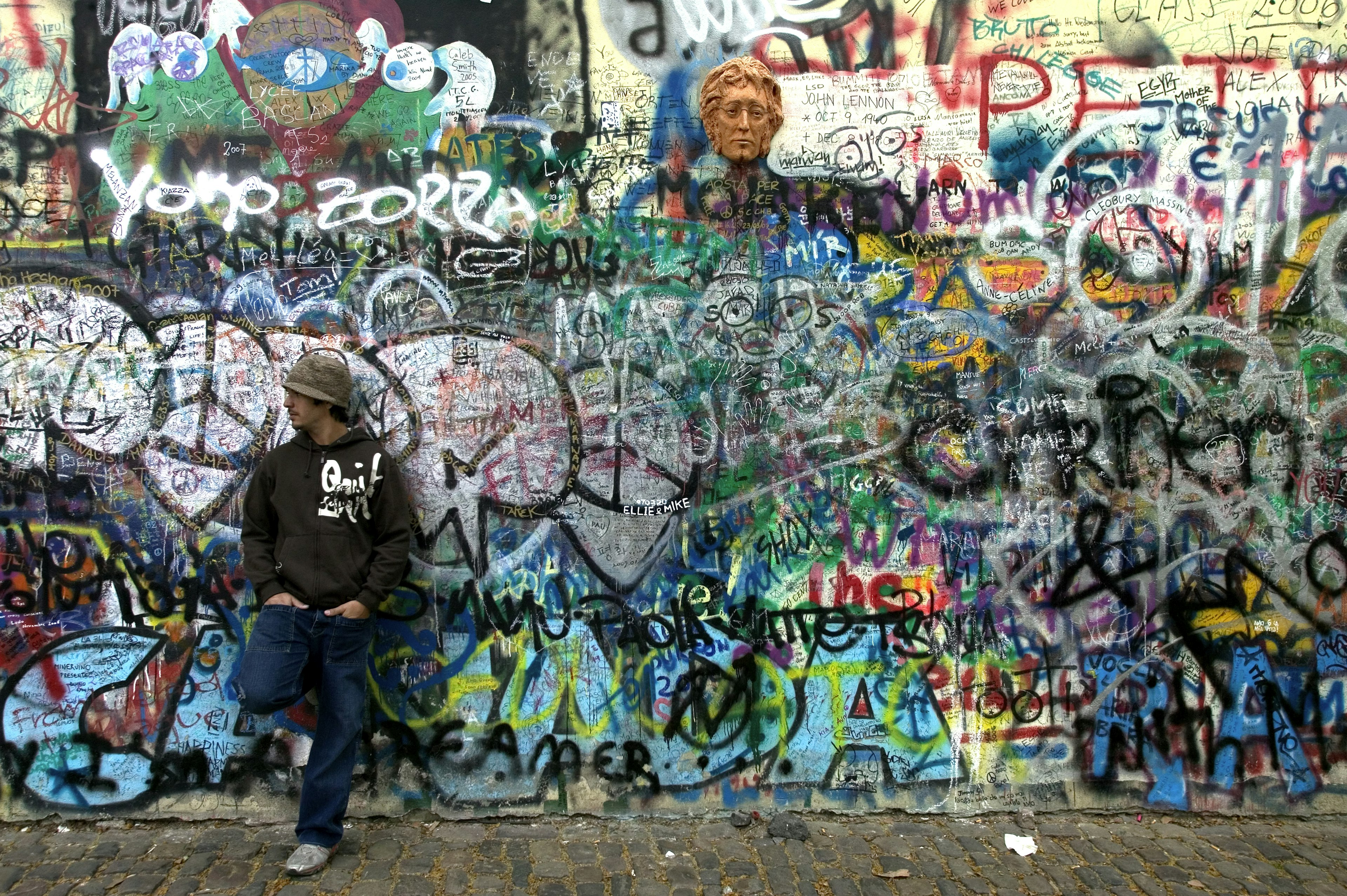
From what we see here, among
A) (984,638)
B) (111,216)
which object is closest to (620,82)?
(111,216)

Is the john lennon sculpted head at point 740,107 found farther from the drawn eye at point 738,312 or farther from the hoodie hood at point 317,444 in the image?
the hoodie hood at point 317,444

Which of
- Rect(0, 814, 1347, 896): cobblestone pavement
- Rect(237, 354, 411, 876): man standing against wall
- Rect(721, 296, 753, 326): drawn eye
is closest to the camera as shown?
Rect(0, 814, 1347, 896): cobblestone pavement

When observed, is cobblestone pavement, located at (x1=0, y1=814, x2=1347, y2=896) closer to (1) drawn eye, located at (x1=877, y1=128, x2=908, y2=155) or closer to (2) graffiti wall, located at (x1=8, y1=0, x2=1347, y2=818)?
(2) graffiti wall, located at (x1=8, y1=0, x2=1347, y2=818)

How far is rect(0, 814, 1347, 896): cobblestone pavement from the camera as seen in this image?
3.70 m

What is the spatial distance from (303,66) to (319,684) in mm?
2919

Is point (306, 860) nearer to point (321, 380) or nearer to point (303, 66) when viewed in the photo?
point (321, 380)

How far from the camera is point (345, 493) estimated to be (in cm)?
389

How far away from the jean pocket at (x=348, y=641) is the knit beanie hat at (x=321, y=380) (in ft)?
3.20

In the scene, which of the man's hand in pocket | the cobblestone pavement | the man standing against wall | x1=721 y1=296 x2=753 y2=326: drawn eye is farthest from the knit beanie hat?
the cobblestone pavement

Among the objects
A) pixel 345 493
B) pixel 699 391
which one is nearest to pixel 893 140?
pixel 699 391

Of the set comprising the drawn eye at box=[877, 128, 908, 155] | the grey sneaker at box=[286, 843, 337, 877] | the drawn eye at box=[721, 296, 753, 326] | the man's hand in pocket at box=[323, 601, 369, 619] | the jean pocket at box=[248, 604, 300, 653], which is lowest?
the grey sneaker at box=[286, 843, 337, 877]

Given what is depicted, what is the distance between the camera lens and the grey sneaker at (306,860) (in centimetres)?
371

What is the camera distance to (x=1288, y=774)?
437 cm

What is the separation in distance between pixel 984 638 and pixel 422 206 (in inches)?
136
